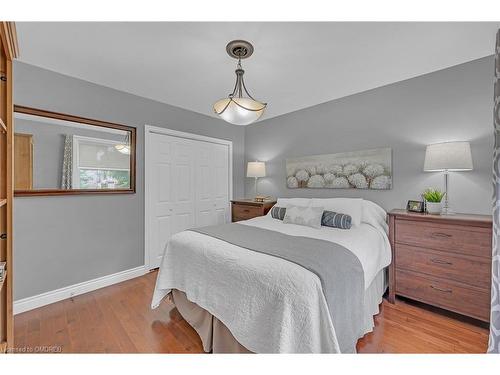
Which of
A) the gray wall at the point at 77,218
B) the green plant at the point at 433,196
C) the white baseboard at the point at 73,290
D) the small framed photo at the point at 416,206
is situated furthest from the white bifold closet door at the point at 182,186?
the green plant at the point at 433,196

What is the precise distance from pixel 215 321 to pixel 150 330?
70 centimetres

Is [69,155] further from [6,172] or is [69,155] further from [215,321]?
[215,321]

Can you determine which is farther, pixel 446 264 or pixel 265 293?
pixel 446 264

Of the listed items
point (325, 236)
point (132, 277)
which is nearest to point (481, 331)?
point (325, 236)

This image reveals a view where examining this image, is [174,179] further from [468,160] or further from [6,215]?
[468,160]

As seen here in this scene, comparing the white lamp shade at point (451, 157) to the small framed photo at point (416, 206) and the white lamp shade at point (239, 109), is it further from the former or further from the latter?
the white lamp shade at point (239, 109)

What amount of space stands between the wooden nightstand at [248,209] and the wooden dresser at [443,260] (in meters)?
1.69

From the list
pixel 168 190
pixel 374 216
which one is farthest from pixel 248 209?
pixel 374 216

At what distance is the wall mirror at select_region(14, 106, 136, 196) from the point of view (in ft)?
6.93

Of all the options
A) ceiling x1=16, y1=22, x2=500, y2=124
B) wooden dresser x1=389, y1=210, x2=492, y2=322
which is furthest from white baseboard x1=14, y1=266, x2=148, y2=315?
wooden dresser x1=389, y1=210, x2=492, y2=322

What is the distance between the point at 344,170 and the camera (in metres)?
3.04

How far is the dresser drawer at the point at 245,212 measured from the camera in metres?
3.49

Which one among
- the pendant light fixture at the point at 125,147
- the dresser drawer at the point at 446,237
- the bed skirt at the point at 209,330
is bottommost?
the bed skirt at the point at 209,330

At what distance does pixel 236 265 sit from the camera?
144 centimetres
